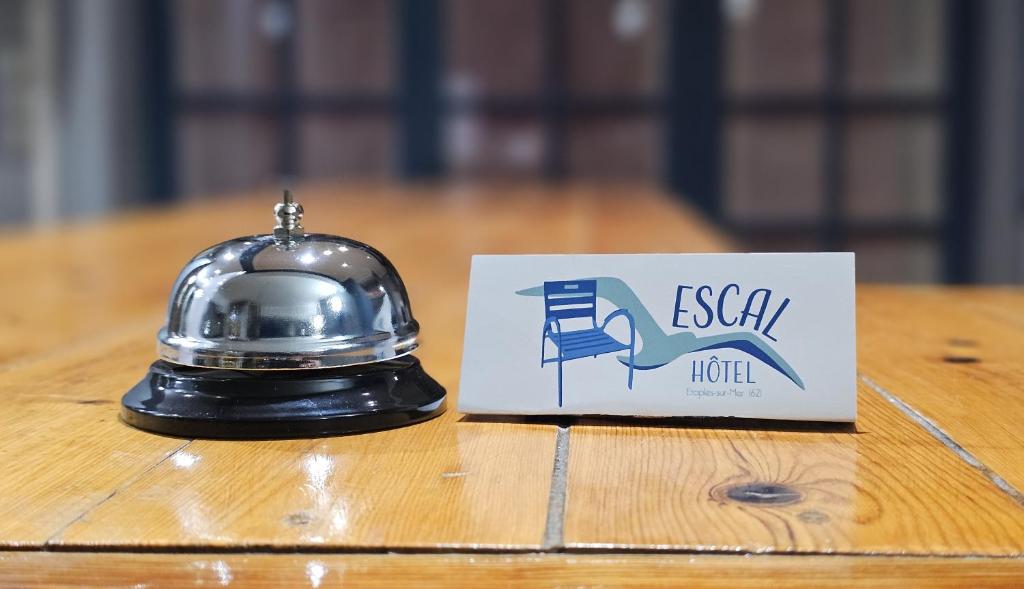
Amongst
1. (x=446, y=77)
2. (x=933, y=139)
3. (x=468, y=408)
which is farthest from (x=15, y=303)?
(x=933, y=139)

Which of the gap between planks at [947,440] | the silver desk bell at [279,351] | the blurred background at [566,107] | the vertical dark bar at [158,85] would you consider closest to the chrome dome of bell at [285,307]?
the silver desk bell at [279,351]

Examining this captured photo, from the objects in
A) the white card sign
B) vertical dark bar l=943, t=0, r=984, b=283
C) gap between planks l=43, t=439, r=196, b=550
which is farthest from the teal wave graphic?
vertical dark bar l=943, t=0, r=984, b=283

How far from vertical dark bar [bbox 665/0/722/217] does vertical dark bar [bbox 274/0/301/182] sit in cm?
156

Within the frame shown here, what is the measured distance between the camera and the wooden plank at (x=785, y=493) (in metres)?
0.43

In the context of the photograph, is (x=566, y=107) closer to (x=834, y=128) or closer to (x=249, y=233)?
(x=834, y=128)

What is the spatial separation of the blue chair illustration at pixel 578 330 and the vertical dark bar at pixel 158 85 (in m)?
4.64

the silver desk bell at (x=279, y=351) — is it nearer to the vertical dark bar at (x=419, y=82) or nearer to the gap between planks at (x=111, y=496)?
the gap between planks at (x=111, y=496)

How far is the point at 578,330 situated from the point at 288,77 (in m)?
4.55

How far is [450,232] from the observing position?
2.20 meters

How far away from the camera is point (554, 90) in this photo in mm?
4926

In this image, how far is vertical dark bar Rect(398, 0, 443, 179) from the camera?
16.2ft

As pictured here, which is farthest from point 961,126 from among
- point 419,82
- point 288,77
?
point 288,77

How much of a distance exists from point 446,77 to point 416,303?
12.8ft

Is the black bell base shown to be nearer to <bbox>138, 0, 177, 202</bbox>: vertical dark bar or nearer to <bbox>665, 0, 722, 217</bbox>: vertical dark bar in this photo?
<bbox>665, 0, 722, 217</bbox>: vertical dark bar
